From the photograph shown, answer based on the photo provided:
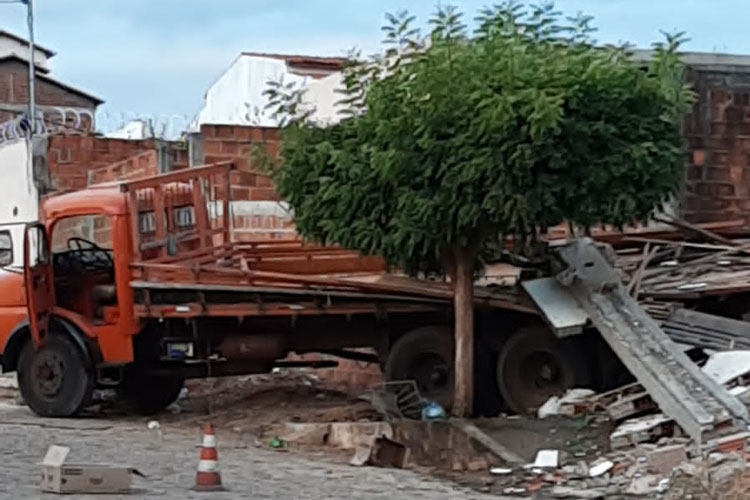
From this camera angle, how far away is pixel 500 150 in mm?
12648

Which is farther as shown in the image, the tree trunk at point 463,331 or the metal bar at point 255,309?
the metal bar at point 255,309

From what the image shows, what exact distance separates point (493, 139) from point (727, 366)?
10.3 ft

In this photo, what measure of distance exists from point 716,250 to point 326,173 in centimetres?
488

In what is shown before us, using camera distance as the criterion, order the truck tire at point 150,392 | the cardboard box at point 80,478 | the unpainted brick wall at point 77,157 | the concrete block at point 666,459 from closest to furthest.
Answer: the cardboard box at point 80,478 < the concrete block at point 666,459 < the truck tire at point 150,392 < the unpainted brick wall at point 77,157

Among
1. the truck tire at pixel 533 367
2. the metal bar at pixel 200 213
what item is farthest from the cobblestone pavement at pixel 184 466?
the truck tire at pixel 533 367

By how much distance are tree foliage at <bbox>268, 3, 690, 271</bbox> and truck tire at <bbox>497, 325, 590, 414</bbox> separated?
58.6 inches

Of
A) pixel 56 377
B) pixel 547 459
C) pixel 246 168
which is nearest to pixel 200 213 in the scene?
pixel 56 377

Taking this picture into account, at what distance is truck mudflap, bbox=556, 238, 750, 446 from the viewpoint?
38.0ft

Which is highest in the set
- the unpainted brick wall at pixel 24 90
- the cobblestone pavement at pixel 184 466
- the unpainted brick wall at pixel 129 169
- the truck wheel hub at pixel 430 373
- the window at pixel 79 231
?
the unpainted brick wall at pixel 24 90

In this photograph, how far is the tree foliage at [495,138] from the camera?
1262 cm

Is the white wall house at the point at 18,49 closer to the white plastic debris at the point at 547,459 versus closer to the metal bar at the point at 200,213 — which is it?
the metal bar at the point at 200,213

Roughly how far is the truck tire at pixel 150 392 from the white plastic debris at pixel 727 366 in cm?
653

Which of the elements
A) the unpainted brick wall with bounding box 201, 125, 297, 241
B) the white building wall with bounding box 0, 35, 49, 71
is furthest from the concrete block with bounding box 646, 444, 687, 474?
the white building wall with bounding box 0, 35, 49, 71

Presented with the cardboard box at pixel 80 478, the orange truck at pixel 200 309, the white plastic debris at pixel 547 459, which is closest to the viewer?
the cardboard box at pixel 80 478
